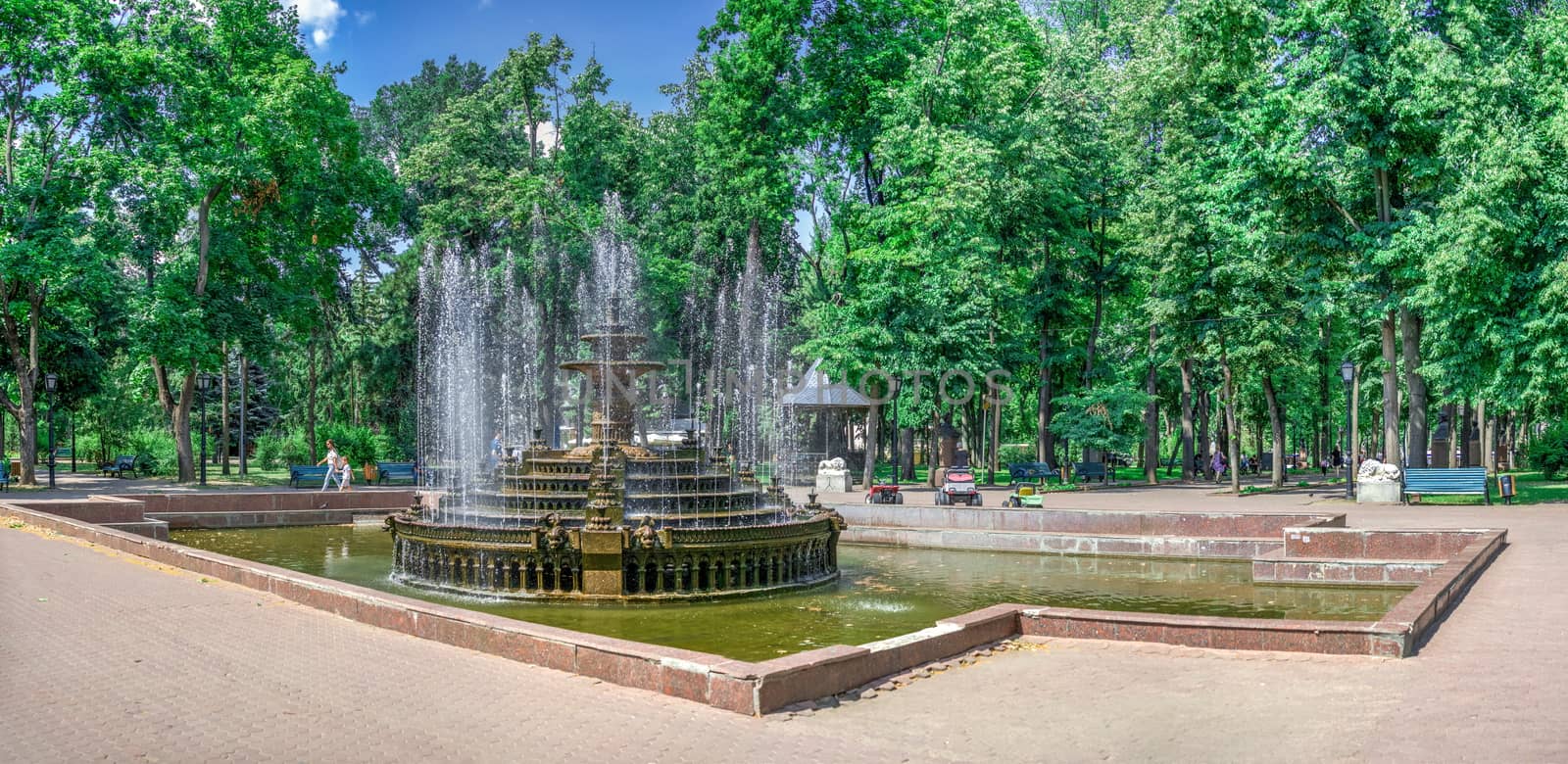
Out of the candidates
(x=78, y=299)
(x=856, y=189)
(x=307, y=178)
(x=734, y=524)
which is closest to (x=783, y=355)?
(x=856, y=189)

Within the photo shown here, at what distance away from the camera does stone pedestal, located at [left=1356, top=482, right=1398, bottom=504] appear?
24.4 meters

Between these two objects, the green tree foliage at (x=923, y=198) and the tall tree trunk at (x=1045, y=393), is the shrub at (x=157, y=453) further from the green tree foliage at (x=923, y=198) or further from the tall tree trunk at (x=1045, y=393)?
the tall tree trunk at (x=1045, y=393)

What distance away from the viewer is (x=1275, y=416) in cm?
3238

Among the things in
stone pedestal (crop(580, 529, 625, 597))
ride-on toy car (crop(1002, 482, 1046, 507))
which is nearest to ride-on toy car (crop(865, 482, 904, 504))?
ride-on toy car (crop(1002, 482, 1046, 507))

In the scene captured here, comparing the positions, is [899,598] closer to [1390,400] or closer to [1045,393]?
[1390,400]

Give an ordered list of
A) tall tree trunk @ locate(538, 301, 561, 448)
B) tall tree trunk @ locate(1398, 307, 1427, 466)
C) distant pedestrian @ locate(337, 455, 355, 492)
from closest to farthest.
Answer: tall tree trunk @ locate(1398, 307, 1427, 466) < distant pedestrian @ locate(337, 455, 355, 492) < tall tree trunk @ locate(538, 301, 561, 448)

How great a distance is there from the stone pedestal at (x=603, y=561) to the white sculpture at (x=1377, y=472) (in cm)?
1808

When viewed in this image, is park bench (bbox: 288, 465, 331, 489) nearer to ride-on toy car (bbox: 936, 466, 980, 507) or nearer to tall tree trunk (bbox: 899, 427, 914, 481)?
ride-on toy car (bbox: 936, 466, 980, 507)

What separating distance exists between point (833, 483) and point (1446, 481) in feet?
48.6

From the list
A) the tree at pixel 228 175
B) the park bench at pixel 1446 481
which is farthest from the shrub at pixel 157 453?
the park bench at pixel 1446 481

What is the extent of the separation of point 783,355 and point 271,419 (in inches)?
1150

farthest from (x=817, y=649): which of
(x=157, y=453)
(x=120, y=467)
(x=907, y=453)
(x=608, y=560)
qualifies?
(x=120, y=467)

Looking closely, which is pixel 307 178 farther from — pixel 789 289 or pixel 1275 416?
pixel 1275 416

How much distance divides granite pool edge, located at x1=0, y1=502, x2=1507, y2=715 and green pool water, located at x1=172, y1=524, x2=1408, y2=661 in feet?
6.76
